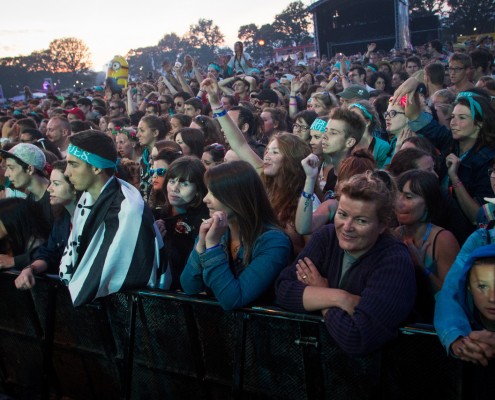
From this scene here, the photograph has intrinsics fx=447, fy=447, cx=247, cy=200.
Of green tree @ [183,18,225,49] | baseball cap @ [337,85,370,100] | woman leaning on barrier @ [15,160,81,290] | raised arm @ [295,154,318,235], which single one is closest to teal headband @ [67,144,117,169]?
woman leaning on barrier @ [15,160,81,290]

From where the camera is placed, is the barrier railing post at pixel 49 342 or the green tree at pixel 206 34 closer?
the barrier railing post at pixel 49 342

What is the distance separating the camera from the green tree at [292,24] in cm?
7356

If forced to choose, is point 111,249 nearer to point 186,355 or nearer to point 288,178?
point 186,355

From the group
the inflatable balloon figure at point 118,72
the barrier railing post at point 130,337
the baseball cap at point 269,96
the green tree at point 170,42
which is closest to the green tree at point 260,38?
the green tree at point 170,42

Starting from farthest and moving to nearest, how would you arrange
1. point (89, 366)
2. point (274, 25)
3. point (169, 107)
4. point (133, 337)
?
point (274, 25) < point (169, 107) < point (89, 366) < point (133, 337)

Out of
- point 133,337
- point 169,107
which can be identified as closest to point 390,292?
point 133,337

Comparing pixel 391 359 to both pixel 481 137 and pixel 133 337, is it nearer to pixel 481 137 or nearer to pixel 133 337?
pixel 133 337

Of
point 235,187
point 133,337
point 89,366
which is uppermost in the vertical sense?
point 235,187

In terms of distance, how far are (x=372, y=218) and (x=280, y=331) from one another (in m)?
0.78

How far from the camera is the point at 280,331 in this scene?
2406 millimetres

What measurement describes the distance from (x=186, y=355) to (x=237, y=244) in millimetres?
763

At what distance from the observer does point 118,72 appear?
54.2 feet

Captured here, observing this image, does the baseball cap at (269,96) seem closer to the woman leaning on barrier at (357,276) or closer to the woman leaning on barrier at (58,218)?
the woman leaning on barrier at (58,218)

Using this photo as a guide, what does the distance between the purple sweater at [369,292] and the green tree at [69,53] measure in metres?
84.8
